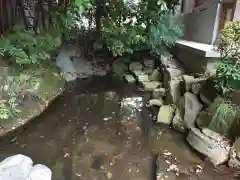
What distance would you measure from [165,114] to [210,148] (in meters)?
1.43

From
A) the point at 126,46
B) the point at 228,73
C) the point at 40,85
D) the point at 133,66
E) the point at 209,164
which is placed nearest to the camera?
the point at 209,164

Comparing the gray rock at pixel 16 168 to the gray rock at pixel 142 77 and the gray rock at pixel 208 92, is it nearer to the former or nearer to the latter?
the gray rock at pixel 208 92

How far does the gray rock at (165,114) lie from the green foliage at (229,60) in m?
1.20

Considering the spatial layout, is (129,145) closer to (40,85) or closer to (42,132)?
(42,132)

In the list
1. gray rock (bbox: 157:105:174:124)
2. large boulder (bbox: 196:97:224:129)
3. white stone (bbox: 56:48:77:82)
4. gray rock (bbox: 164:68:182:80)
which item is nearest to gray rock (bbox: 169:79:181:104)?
gray rock (bbox: 157:105:174:124)

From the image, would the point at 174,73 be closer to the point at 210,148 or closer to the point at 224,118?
the point at 224,118

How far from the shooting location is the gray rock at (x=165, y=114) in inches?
183

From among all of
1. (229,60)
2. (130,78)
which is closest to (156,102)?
(229,60)

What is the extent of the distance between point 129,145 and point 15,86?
2.59 m

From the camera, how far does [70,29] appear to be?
7.62 m

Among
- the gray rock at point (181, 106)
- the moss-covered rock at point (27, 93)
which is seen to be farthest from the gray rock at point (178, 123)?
the moss-covered rock at point (27, 93)

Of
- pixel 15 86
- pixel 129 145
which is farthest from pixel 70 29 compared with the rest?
pixel 129 145

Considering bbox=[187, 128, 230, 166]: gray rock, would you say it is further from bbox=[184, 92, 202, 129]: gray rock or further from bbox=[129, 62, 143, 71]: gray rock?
bbox=[129, 62, 143, 71]: gray rock

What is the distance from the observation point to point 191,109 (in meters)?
4.23
